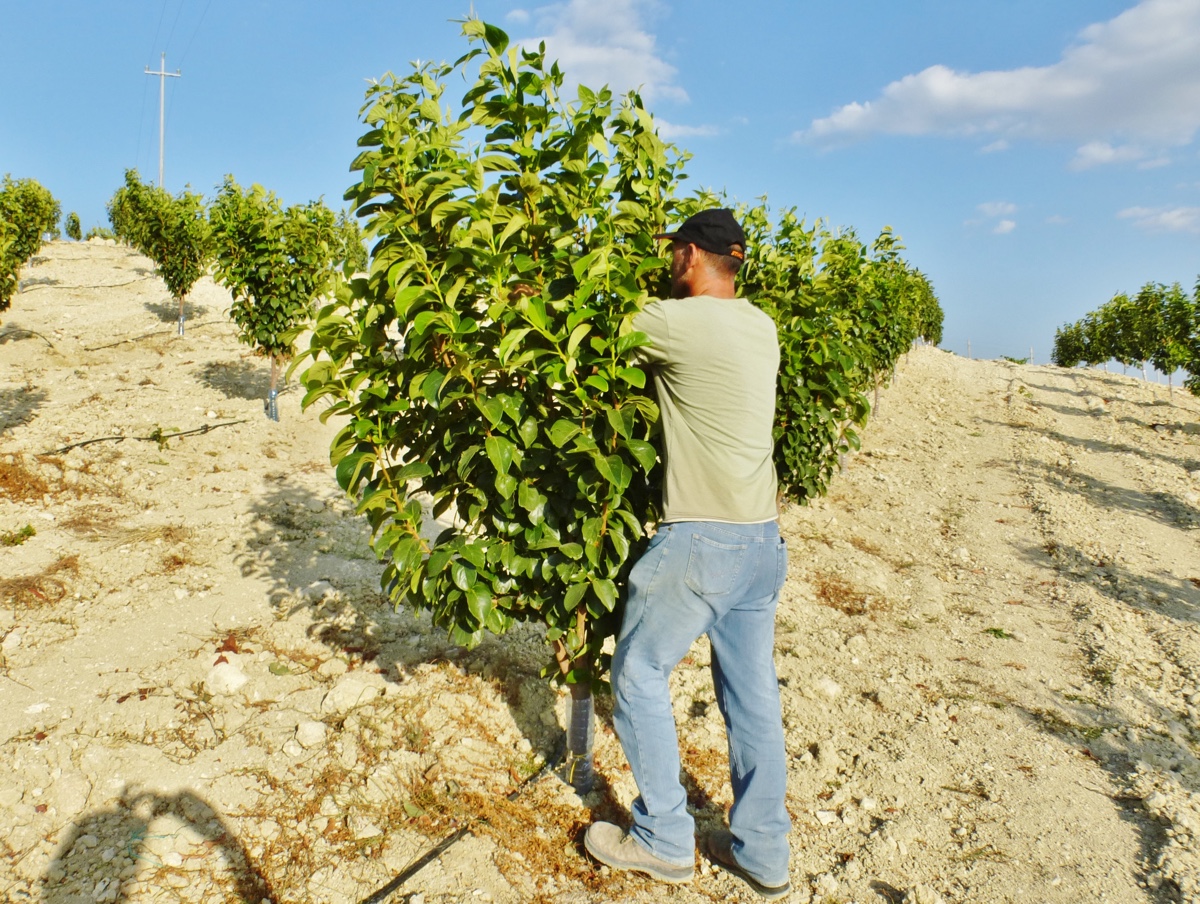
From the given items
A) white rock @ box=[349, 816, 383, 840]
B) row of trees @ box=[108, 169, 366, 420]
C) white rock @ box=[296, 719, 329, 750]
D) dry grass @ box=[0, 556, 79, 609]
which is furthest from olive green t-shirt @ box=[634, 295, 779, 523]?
row of trees @ box=[108, 169, 366, 420]

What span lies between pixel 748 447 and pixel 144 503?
6093mm

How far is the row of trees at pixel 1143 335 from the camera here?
17031 millimetres

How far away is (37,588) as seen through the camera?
485 cm

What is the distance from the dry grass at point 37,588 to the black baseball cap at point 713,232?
180 inches

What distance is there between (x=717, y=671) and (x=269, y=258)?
30.1 feet

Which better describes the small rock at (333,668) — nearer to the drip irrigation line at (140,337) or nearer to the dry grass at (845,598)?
the dry grass at (845,598)

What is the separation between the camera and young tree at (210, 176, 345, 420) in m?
10.0

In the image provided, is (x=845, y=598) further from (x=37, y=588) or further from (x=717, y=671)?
(x=37, y=588)

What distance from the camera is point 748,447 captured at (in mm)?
2738

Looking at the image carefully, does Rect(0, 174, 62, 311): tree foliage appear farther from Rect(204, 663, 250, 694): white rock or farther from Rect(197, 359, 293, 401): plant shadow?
Rect(204, 663, 250, 694): white rock

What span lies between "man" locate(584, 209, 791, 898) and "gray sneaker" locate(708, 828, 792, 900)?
0.06ft

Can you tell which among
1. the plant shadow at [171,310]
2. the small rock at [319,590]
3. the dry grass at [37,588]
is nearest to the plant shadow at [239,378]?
the plant shadow at [171,310]

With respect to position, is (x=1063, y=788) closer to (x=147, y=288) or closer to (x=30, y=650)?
(x=30, y=650)

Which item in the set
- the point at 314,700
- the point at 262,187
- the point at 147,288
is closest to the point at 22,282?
the point at 147,288
